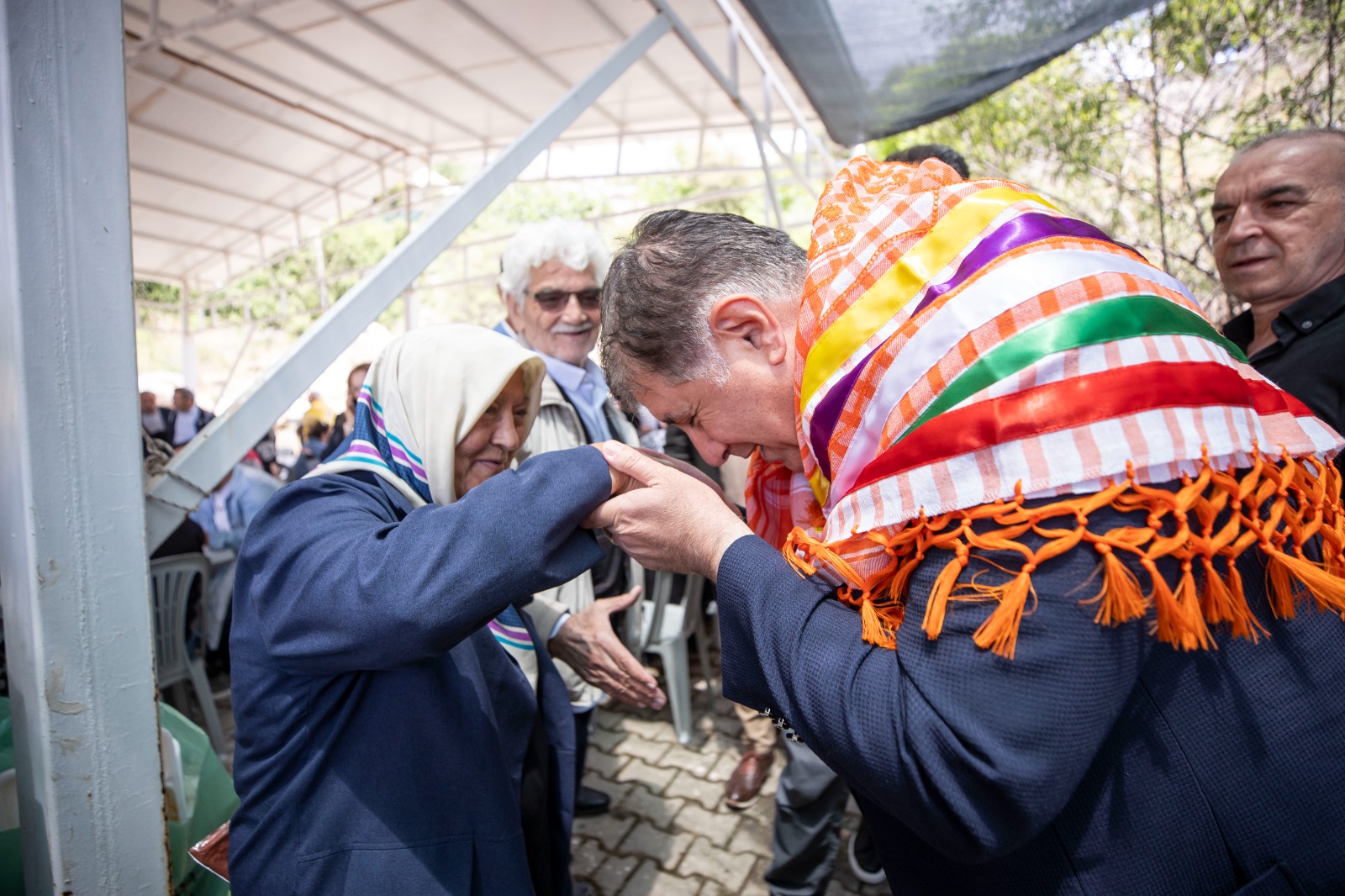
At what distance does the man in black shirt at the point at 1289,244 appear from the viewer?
7.75 ft

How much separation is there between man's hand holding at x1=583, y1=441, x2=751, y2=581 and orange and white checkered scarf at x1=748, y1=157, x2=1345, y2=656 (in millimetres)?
145

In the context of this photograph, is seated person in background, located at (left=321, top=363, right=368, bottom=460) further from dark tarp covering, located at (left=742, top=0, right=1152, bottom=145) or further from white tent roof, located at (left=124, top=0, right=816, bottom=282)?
dark tarp covering, located at (left=742, top=0, right=1152, bottom=145)

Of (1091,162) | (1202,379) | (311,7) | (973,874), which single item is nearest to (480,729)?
(973,874)

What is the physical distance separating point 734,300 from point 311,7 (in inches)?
204

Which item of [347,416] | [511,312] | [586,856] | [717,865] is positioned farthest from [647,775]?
[347,416]

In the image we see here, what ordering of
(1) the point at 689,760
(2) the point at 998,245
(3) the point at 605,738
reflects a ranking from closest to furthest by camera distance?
(2) the point at 998,245
(1) the point at 689,760
(3) the point at 605,738

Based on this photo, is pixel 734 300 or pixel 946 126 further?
pixel 946 126

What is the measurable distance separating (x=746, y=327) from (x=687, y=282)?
133mm

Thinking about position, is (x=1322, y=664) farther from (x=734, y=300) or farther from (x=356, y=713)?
(x=356, y=713)

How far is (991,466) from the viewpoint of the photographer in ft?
3.10

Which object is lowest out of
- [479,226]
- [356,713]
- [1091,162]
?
[356,713]

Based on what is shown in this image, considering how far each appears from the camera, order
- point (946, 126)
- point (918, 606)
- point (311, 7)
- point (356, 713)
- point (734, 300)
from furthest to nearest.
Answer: point (946, 126) → point (311, 7) → point (356, 713) → point (734, 300) → point (918, 606)

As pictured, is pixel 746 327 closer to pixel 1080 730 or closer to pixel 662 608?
pixel 1080 730

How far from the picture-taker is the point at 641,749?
13.6ft
